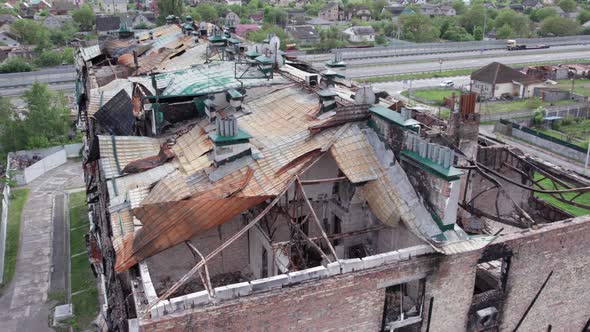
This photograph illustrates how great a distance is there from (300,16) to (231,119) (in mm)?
157202

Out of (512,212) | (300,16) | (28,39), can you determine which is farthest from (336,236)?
(300,16)

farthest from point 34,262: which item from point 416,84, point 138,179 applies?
point 416,84

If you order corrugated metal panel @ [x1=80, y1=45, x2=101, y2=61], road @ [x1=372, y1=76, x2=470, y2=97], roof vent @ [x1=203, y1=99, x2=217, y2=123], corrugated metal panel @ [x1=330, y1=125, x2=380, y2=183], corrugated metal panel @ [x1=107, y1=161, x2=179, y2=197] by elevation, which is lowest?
road @ [x1=372, y1=76, x2=470, y2=97]

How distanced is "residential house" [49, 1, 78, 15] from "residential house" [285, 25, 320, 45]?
92.0m

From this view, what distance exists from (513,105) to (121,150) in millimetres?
70761

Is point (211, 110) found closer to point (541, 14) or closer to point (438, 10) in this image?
point (541, 14)

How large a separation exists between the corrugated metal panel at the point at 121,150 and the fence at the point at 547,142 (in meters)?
48.5

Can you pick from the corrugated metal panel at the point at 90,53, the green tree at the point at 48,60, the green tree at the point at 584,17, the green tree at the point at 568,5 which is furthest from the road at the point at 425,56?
the green tree at the point at 568,5

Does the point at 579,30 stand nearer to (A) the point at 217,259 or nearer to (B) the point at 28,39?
(B) the point at 28,39

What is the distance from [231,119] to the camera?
19.6 meters

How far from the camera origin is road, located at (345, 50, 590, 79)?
99.4 metres

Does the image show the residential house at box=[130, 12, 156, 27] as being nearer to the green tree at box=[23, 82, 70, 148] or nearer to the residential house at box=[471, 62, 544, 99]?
the green tree at box=[23, 82, 70, 148]

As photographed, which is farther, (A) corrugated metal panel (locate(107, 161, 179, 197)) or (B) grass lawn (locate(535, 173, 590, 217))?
(B) grass lawn (locate(535, 173, 590, 217))

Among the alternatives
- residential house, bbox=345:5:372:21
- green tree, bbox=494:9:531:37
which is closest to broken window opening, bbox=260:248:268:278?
green tree, bbox=494:9:531:37
